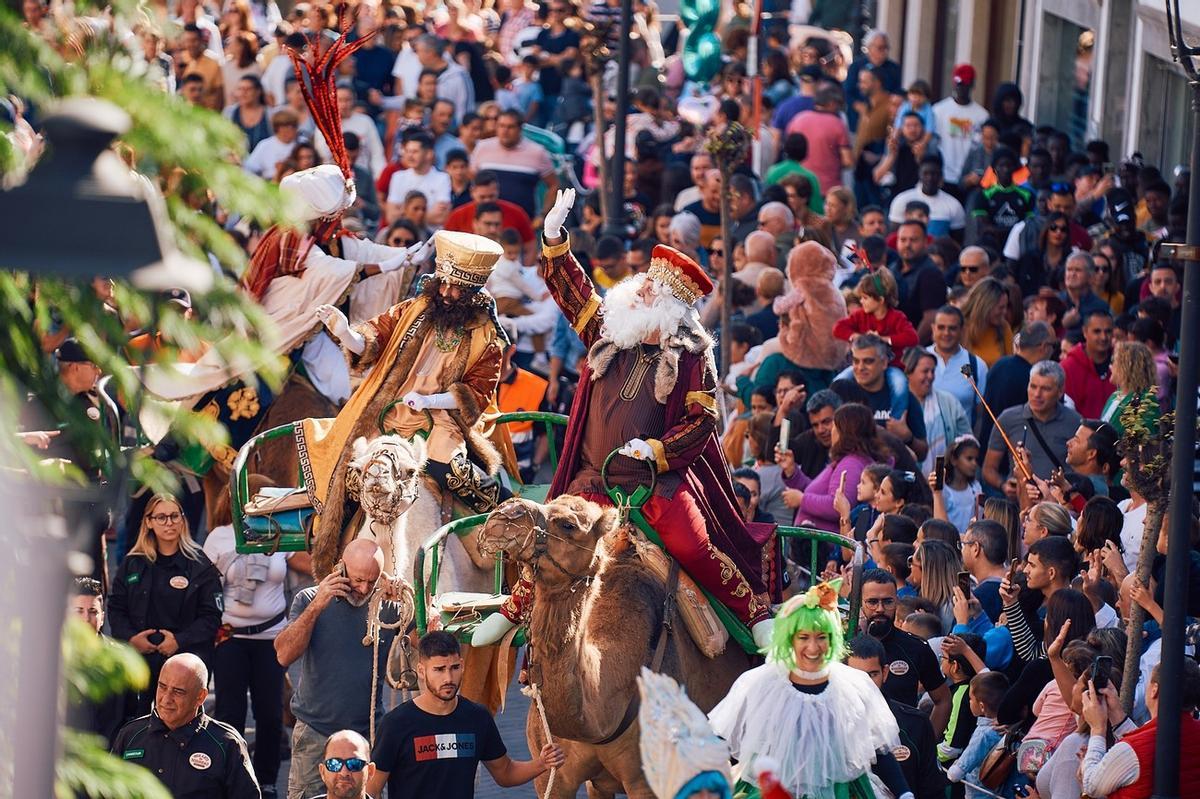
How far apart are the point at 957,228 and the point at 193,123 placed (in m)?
15.2

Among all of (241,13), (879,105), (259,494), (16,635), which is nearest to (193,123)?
(16,635)

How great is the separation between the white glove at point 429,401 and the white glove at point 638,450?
67.6 inches

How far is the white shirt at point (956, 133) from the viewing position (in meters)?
21.4

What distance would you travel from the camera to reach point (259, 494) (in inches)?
466

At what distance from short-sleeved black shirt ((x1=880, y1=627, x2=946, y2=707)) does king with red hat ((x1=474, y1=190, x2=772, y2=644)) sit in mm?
564

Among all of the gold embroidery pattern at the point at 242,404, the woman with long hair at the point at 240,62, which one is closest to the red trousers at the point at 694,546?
the gold embroidery pattern at the point at 242,404

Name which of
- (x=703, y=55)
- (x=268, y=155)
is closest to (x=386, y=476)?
(x=268, y=155)

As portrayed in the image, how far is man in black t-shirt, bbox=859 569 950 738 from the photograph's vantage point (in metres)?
9.87

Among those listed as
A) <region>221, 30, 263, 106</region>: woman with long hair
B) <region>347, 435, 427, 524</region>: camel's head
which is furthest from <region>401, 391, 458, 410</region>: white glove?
<region>221, 30, 263, 106</region>: woman with long hair

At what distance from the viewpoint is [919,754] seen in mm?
9172

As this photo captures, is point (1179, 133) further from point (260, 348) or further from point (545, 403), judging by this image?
point (260, 348)

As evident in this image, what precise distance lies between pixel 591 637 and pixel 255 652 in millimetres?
3078

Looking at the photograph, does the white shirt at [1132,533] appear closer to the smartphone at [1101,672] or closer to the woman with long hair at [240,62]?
the smartphone at [1101,672]

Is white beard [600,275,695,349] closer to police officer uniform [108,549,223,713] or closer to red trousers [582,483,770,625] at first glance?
red trousers [582,483,770,625]
